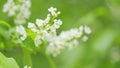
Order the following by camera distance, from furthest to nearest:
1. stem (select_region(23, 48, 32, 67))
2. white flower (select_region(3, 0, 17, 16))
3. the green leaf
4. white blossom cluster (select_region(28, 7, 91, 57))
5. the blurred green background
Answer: the blurred green background < white flower (select_region(3, 0, 17, 16)) < stem (select_region(23, 48, 32, 67)) < white blossom cluster (select_region(28, 7, 91, 57)) < the green leaf

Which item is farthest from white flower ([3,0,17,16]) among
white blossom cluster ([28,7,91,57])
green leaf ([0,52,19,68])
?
green leaf ([0,52,19,68])

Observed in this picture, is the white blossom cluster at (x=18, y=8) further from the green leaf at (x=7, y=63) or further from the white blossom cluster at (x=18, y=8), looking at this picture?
the green leaf at (x=7, y=63)

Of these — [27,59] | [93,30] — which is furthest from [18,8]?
[93,30]

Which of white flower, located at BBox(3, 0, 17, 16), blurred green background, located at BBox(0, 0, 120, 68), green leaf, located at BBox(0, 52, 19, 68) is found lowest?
green leaf, located at BBox(0, 52, 19, 68)

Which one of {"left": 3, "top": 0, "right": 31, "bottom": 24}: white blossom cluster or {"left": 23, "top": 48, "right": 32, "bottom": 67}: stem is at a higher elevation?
{"left": 3, "top": 0, "right": 31, "bottom": 24}: white blossom cluster

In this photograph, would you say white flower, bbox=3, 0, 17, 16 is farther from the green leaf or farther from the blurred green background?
the blurred green background

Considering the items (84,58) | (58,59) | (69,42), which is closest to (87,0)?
(58,59)

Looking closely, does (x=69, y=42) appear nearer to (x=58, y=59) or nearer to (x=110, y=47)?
(x=110, y=47)
